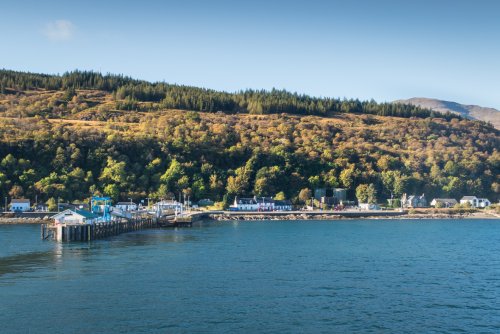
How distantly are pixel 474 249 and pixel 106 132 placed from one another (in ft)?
329

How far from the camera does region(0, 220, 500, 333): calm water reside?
1125 inches

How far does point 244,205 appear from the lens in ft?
404

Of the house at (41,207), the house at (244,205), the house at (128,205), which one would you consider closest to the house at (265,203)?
the house at (244,205)

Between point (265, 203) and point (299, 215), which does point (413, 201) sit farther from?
Result: point (265, 203)

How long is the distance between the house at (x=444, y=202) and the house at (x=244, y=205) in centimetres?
4381

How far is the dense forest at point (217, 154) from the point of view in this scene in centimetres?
11825

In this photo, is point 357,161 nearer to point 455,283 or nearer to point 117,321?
point 455,283

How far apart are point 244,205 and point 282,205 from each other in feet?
29.5

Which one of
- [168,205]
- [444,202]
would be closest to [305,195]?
[444,202]

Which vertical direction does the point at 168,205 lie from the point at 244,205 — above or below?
above

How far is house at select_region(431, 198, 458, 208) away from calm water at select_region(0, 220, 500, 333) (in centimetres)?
7163

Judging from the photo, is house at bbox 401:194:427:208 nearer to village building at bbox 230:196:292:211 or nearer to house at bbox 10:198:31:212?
village building at bbox 230:196:292:211

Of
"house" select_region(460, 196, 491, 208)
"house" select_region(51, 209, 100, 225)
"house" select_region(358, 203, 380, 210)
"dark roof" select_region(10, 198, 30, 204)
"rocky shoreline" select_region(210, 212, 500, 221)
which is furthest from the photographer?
"house" select_region(460, 196, 491, 208)

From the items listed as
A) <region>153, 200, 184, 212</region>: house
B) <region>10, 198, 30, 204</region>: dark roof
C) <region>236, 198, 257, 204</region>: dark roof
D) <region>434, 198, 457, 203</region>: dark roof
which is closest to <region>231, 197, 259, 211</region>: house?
<region>236, 198, 257, 204</region>: dark roof
